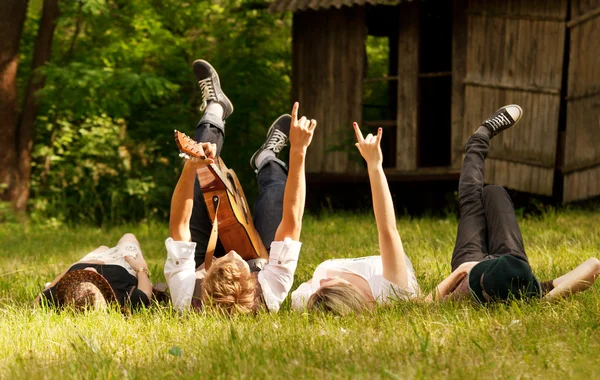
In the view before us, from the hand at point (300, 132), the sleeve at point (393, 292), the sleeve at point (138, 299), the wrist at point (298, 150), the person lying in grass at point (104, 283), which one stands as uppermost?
the hand at point (300, 132)

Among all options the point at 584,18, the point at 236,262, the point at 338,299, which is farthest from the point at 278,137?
the point at 584,18

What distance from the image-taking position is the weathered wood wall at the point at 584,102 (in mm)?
11234

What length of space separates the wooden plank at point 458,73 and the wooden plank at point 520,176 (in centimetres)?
56

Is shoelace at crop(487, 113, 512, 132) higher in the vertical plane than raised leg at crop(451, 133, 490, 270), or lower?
higher

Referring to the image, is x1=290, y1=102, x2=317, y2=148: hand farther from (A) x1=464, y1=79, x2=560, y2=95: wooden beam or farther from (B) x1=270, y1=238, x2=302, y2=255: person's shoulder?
(A) x1=464, y1=79, x2=560, y2=95: wooden beam

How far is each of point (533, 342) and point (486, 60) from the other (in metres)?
8.64

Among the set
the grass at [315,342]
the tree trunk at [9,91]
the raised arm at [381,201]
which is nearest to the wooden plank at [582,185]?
the grass at [315,342]

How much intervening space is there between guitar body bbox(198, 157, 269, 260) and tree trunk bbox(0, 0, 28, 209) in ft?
27.9

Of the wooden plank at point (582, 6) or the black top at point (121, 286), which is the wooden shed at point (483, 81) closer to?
the wooden plank at point (582, 6)

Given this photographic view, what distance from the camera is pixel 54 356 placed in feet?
13.9

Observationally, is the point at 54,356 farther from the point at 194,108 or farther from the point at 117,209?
the point at 194,108

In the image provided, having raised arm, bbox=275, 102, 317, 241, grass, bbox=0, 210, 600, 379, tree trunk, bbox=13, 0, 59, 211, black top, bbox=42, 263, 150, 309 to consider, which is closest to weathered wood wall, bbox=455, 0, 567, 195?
grass, bbox=0, 210, 600, 379

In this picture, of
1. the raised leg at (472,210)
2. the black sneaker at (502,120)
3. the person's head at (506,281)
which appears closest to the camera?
the person's head at (506,281)

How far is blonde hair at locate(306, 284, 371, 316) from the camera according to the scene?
485 centimetres
